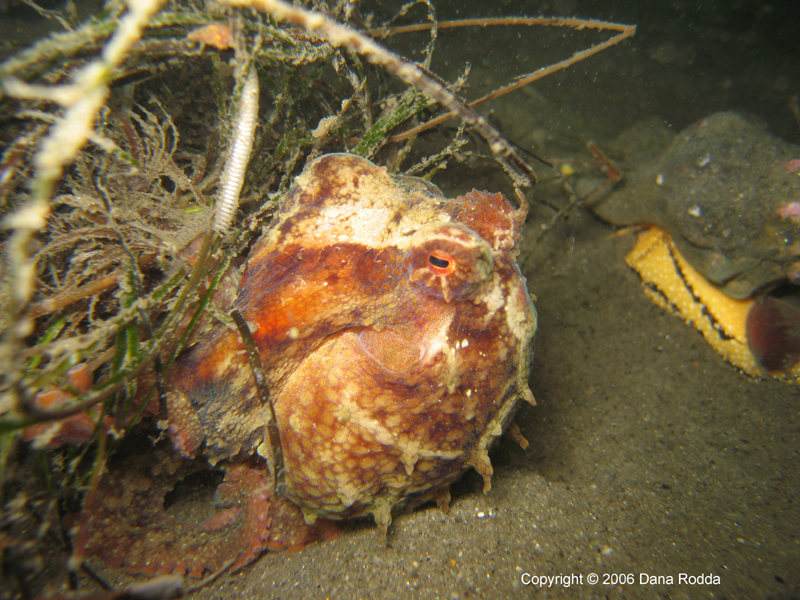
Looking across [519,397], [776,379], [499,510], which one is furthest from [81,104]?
[776,379]

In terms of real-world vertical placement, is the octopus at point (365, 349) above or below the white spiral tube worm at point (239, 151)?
below

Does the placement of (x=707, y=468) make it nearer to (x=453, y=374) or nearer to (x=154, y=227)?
(x=453, y=374)

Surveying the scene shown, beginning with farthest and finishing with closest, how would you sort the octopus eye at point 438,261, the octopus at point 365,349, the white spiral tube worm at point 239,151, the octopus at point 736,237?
the octopus at point 736,237 < the octopus at point 365,349 < the octopus eye at point 438,261 < the white spiral tube worm at point 239,151

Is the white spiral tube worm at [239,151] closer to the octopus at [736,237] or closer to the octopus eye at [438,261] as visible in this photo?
the octopus eye at [438,261]

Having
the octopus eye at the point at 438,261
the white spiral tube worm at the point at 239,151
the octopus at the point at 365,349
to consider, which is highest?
the white spiral tube worm at the point at 239,151

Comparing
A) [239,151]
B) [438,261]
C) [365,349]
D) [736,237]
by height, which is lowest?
[365,349]

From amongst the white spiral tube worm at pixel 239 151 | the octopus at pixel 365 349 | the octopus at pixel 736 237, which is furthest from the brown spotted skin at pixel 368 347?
the octopus at pixel 736 237

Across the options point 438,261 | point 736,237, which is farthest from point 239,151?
point 736,237

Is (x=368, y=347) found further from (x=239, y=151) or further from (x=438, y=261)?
(x=239, y=151)
